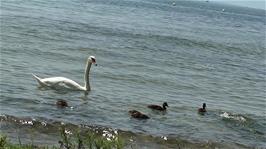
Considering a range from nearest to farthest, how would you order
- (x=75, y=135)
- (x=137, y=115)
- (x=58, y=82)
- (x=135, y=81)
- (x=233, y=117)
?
(x=75, y=135) < (x=137, y=115) < (x=233, y=117) < (x=58, y=82) < (x=135, y=81)

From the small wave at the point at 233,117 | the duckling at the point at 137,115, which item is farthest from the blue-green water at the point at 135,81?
the duckling at the point at 137,115

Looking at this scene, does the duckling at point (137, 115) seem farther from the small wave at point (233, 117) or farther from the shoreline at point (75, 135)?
the small wave at point (233, 117)

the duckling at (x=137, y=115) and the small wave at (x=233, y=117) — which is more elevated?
the duckling at (x=137, y=115)

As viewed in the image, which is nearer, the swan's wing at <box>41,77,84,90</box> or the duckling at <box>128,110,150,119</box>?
the duckling at <box>128,110,150,119</box>

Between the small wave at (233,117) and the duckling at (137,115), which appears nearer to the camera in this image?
the duckling at (137,115)

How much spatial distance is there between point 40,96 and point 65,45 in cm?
978

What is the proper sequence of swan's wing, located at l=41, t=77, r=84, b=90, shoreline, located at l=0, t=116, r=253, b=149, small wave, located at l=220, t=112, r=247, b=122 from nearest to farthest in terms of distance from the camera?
shoreline, located at l=0, t=116, r=253, b=149 < small wave, located at l=220, t=112, r=247, b=122 < swan's wing, located at l=41, t=77, r=84, b=90

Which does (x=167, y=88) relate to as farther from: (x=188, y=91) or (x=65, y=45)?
(x=65, y=45)

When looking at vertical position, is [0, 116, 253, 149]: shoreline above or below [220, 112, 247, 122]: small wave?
above

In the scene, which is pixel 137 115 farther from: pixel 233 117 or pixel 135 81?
pixel 135 81

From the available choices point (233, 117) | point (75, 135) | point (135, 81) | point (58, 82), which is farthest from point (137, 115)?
point (135, 81)

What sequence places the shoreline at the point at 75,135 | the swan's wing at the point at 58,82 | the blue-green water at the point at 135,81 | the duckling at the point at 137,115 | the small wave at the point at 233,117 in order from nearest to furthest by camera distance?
1. the shoreline at the point at 75,135
2. the blue-green water at the point at 135,81
3. the duckling at the point at 137,115
4. the small wave at the point at 233,117
5. the swan's wing at the point at 58,82

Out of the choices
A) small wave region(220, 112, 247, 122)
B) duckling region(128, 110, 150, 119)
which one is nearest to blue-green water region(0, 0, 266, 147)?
small wave region(220, 112, 247, 122)

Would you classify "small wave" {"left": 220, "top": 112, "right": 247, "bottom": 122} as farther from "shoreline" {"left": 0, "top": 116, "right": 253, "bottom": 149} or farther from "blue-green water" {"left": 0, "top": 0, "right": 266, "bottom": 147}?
"shoreline" {"left": 0, "top": 116, "right": 253, "bottom": 149}
